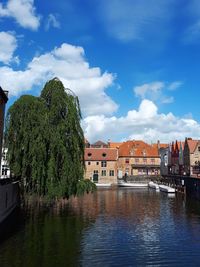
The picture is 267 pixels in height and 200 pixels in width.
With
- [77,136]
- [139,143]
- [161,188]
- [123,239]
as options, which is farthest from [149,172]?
[123,239]

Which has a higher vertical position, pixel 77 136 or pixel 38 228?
pixel 77 136

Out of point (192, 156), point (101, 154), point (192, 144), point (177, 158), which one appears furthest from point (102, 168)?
point (192, 144)

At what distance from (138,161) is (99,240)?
73034 millimetres

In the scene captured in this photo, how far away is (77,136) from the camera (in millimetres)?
27719

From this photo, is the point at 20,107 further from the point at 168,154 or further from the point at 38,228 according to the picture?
the point at 168,154

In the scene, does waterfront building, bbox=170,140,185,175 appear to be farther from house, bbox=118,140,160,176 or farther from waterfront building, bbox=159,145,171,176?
house, bbox=118,140,160,176

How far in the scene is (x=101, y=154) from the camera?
8469 centimetres

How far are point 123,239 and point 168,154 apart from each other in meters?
80.8

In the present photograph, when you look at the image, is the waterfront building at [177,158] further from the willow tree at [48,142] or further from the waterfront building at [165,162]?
the willow tree at [48,142]

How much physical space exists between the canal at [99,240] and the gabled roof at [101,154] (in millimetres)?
52468

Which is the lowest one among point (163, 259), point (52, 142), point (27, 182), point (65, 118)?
point (163, 259)

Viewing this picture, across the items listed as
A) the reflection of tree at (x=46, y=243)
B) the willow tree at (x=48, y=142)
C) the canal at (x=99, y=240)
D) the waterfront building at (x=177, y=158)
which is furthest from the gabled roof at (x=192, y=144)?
the reflection of tree at (x=46, y=243)

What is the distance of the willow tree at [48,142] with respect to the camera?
26.3 m

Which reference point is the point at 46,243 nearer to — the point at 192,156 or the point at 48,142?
the point at 48,142
